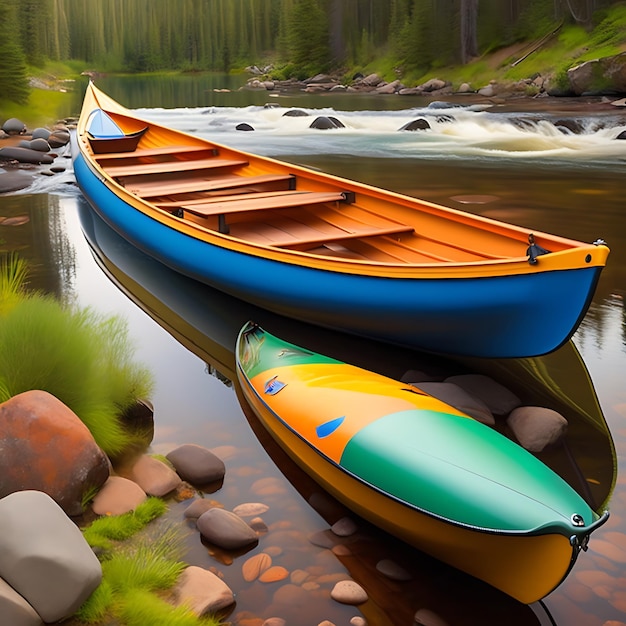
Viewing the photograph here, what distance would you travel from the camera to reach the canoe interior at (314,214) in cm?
466

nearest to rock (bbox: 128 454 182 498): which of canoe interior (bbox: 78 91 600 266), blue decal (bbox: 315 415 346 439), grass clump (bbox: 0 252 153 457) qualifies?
grass clump (bbox: 0 252 153 457)

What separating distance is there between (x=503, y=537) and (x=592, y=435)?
153 cm

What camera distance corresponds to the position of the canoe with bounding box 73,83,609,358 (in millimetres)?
3781

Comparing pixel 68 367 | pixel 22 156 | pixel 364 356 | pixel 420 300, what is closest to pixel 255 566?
pixel 68 367

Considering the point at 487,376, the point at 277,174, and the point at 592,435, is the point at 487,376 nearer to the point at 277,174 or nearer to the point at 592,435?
the point at 592,435

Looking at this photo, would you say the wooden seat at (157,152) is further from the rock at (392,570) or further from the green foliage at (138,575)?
the rock at (392,570)

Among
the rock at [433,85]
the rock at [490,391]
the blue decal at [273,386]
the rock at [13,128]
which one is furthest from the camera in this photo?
the rock at [433,85]

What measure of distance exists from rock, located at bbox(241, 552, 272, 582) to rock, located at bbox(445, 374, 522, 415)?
159cm

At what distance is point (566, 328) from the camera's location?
3740 millimetres

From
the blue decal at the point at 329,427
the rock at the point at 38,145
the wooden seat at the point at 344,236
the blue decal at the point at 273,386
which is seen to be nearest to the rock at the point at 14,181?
the rock at the point at 38,145

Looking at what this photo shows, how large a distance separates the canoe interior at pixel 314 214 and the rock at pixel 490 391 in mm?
647

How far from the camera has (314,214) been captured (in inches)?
238

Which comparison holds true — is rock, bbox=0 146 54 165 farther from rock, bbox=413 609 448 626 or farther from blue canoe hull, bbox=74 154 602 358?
rock, bbox=413 609 448 626

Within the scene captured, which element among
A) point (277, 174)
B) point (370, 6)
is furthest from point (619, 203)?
point (370, 6)
